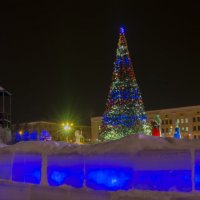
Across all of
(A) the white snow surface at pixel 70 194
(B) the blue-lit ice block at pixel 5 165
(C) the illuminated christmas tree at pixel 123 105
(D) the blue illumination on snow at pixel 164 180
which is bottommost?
(A) the white snow surface at pixel 70 194

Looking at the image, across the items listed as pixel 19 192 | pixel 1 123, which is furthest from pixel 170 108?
pixel 19 192

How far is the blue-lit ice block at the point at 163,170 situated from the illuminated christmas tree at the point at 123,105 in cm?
3795

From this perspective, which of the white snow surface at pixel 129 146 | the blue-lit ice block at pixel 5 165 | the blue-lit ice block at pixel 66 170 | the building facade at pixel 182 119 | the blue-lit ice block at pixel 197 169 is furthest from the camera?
the building facade at pixel 182 119

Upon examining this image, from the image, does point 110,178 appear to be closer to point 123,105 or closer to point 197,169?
point 197,169

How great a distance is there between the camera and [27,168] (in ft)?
11.8

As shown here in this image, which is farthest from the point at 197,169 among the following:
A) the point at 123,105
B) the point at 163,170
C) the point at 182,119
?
the point at 182,119

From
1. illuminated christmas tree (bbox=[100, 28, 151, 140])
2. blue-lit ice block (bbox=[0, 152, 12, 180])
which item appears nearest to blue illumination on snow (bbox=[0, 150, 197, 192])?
blue-lit ice block (bbox=[0, 152, 12, 180])

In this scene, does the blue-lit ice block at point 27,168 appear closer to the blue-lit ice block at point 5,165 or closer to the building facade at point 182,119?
the blue-lit ice block at point 5,165

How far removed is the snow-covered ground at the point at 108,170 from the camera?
2715mm

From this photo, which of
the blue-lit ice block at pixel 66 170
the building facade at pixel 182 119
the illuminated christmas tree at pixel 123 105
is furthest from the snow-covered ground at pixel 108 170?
the building facade at pixel 182 119

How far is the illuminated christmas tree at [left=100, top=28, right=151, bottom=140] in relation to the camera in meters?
41.1

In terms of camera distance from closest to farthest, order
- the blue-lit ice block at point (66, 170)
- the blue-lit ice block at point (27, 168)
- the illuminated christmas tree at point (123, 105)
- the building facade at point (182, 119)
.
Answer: the blue-lit ice block at point (66, 170), the blue-lit ice block at point (27, 168), the illuminated christmas tree at point (123, 105), the building facade at point (182, 119)

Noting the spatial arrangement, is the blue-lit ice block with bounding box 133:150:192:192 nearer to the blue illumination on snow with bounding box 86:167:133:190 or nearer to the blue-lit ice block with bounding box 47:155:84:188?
the blue illumination on snow with bounding box 86:167:133:190

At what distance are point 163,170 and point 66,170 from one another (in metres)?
0.85
